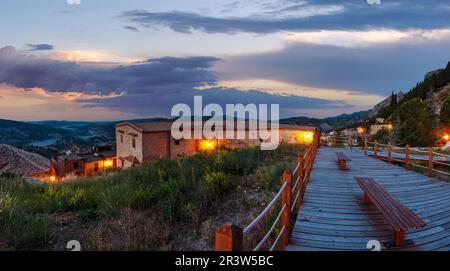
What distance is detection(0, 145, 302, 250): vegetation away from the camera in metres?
5.44

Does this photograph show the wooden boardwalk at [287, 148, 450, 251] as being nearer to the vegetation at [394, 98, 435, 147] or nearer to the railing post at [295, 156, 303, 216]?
the railing post at [295, 156, 303, 216]

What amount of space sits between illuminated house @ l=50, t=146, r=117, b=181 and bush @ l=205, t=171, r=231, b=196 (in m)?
28.7

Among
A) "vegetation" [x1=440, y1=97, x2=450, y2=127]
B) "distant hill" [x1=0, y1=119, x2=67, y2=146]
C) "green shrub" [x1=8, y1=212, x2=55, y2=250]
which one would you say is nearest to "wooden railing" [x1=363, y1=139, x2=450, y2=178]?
"green shrub" [x1=8, y1=212, x2=55, y2=250]

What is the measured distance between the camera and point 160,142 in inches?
1348

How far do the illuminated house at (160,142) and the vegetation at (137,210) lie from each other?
23290mm

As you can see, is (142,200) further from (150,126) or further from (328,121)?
(328,121)

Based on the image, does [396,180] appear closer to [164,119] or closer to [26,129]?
[164,119]

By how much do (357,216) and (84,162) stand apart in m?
40.1

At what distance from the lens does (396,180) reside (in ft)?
31.2

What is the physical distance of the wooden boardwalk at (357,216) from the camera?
15.1 ft

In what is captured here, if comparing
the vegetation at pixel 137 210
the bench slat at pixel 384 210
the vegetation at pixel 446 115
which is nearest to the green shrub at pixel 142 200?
the vegetation at pixel 137 210

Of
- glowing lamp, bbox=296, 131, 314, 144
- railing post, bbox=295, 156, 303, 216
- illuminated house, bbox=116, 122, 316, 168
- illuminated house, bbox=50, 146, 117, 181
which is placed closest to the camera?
railing post, bbox=295, 156, 303, 216

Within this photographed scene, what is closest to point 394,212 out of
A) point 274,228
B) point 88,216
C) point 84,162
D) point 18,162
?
point 274,228

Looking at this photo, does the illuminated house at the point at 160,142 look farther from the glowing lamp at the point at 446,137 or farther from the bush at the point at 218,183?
the bush at the point at 218,183
